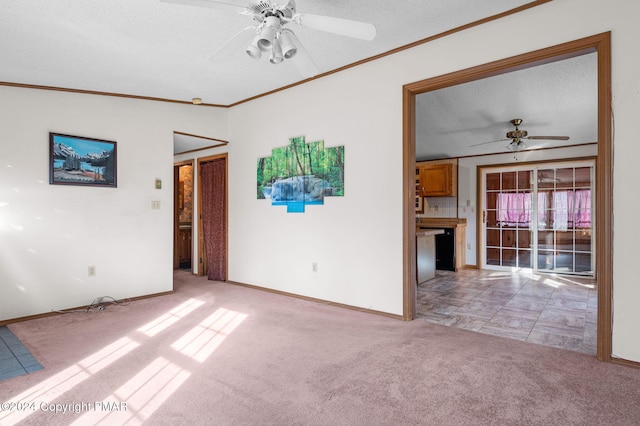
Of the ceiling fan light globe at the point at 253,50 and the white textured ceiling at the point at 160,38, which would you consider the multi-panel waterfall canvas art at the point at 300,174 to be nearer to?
the white textured ceiling at the point at 160,38

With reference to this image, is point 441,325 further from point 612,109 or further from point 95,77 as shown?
point 95,77

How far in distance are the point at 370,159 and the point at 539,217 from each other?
4.62 metres

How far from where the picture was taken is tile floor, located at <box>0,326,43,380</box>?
2316 millimetres

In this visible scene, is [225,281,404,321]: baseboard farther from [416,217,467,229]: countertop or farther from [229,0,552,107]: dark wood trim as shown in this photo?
[416,217,467,229]: countertop

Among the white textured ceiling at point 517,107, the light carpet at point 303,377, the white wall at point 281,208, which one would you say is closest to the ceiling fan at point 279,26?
the white wall at point 281,208

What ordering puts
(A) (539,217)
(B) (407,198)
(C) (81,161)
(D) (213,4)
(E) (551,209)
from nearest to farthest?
(D) (213,4), (B) (407,198), (C) (81,161), (E) (551,209), (A) (539,217)

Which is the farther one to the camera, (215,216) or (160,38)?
(215,216)

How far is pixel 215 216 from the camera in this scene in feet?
17.9

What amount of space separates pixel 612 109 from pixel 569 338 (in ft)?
6.13

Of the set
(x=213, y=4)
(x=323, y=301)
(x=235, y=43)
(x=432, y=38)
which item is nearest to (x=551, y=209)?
(x=432, y=38)

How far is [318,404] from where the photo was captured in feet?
6.24

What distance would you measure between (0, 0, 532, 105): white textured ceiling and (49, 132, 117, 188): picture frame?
60 centimetres

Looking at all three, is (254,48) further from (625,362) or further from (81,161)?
(625,362)

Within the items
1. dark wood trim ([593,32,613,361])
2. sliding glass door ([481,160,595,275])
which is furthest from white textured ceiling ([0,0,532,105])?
sliding glass door ([481,160,595,275])
